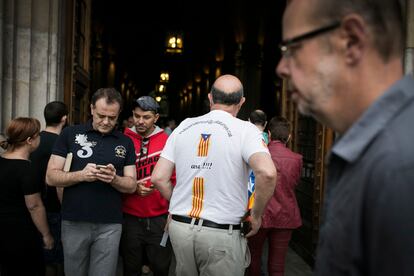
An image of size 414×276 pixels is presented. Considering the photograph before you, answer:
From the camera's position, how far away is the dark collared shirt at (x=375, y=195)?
0.96 m

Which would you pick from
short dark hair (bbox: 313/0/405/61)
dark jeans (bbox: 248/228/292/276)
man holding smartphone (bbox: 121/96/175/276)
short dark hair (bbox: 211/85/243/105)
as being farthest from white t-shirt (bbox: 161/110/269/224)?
short dark hair (bbox: 313/0/405/61)

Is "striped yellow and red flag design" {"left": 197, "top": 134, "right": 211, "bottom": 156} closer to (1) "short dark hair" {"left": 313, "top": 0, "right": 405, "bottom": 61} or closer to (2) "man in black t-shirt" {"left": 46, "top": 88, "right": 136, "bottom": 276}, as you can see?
(2) "man in black t-shirt" {"left": 46, "top": 88, "right": 136, "bottom": 276}

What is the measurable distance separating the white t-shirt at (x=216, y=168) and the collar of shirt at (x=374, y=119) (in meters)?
2.01

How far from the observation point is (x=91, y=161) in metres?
3.70

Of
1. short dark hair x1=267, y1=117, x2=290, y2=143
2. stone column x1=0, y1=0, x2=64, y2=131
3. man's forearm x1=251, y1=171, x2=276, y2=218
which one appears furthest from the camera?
stone column x1=0, y1=0, x2=64, y2=131

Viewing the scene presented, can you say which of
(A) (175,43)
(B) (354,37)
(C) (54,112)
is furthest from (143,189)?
(A) (175,43)

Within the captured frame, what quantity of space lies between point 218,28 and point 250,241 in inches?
609

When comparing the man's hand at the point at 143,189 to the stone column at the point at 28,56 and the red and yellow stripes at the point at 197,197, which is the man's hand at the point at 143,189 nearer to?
the red and yellow stripes at the point at 197,197

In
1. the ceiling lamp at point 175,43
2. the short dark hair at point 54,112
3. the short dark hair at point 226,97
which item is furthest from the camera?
the ceiling lamp at point 175,43

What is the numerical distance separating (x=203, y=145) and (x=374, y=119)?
2.21m

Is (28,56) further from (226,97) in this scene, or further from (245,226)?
(245,226)

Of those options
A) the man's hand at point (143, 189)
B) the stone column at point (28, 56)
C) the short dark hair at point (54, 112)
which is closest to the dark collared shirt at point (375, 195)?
the man's hand at point (143, 189)

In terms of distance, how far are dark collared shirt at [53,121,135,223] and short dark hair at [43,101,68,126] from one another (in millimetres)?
754

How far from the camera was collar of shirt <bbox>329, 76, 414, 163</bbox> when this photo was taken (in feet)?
3.48
